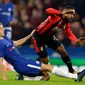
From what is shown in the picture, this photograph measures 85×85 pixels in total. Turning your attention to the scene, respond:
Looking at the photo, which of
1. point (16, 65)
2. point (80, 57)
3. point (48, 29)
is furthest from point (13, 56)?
point (80, 57)

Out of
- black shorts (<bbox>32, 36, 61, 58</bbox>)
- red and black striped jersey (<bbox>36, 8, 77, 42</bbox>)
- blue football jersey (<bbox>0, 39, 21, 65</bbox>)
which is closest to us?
blue football jersey (<bbox>0, 39, 21, 65</bbox>)

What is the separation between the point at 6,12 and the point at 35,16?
2.56 meters

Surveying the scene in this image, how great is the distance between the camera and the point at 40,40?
15.1 m

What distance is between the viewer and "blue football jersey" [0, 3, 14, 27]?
2023 centimetres

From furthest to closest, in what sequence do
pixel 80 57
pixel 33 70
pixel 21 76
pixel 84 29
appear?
pixel 84 29 → pixel 80 57 → pixel 21 76 → pixel 33 70

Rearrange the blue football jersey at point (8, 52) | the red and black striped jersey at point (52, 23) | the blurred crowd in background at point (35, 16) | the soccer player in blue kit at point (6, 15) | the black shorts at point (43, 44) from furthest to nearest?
the blurred crowd in background at point (35, 16)
the soccer player in blue kit at point (6, 15)
the black shorts at point (43, 44)
the red and black striped jersey at point (52, 23)
the blue football jersey at point (8, 52)

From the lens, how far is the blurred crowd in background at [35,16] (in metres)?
22.0

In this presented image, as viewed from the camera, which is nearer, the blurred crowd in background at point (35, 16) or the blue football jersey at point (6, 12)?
Result: the blue football jersey at point (6, 12)

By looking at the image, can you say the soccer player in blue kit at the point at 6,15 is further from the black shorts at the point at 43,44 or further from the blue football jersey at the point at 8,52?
the blue football jersey at the point at 8,52

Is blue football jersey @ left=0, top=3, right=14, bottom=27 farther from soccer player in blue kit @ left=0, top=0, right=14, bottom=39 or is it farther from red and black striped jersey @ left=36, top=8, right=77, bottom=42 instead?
red and black striped jersey @ left=36, top=8, right=77, bottom=42

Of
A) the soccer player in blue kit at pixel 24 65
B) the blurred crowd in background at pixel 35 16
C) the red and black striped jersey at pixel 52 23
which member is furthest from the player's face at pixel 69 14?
the blurred crowd in background at pixel 35 16

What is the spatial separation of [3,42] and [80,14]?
9408mm

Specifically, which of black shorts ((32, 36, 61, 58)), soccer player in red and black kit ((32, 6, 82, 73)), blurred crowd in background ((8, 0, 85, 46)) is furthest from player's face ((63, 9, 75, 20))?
blurred crowd in background ((8, 0, 85, 46))

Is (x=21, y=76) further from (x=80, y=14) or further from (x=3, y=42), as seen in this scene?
(x=80, y=14)
